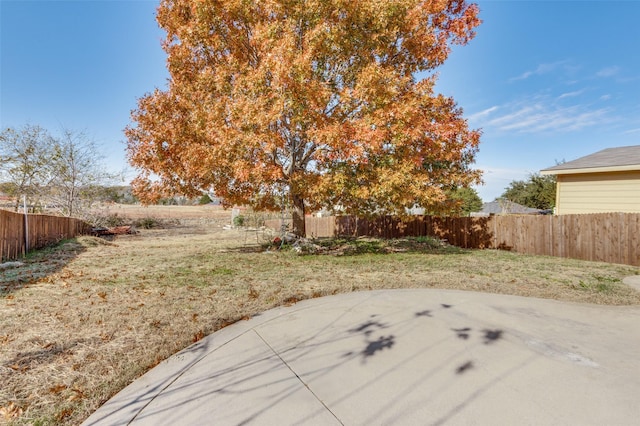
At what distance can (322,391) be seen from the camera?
2.35 meters

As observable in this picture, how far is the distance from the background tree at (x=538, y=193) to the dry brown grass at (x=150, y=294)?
91.1 ft

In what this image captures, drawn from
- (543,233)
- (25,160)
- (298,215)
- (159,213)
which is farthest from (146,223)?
(543,233)

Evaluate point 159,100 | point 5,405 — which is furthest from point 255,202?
point 5,405

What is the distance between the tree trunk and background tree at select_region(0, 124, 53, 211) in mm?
13578

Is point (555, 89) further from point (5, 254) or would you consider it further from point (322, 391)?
point (5, 254)

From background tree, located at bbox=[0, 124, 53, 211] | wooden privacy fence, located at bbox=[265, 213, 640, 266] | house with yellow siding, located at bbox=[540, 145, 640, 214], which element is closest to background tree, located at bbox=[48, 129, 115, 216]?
background tree, located at bbox=[0, 124, 53, 211]

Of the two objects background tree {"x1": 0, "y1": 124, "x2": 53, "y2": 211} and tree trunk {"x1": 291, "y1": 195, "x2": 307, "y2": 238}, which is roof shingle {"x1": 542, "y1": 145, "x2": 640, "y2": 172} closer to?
tree trunk {"x1": 291, "y1": 195, "x2": 307, "y2": 238}

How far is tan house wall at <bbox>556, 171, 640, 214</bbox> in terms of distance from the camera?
1004 cm

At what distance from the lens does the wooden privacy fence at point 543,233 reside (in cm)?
884

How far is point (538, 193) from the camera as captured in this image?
33469mm

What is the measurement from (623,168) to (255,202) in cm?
1152

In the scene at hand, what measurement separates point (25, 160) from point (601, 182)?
2426cm

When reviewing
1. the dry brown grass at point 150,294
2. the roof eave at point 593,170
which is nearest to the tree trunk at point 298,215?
the dry brown grass at point 150,294

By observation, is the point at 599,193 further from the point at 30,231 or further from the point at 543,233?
the point at 30,231
